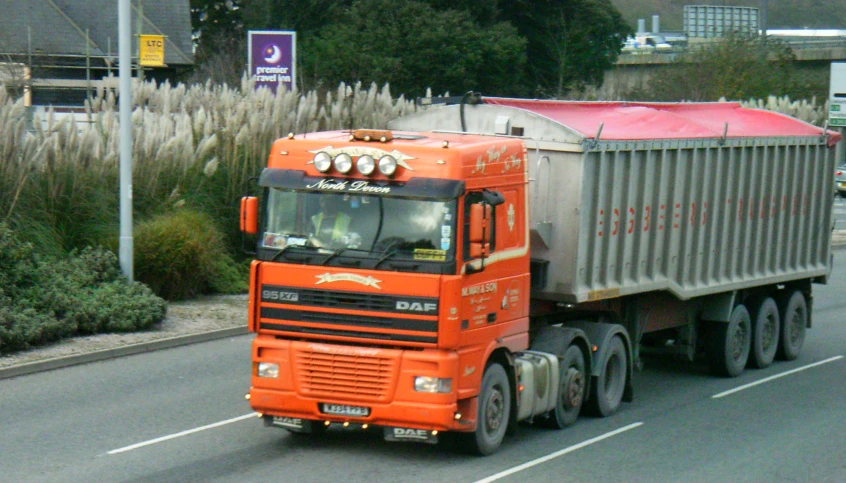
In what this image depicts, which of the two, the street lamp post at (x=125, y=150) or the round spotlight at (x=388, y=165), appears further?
the street lamp post at (x=125, y=150)

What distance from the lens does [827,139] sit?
658 inches

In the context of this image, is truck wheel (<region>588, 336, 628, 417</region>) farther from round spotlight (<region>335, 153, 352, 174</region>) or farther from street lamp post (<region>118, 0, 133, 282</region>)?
street lamp post (<region>118, 0, 133, 282</region>)

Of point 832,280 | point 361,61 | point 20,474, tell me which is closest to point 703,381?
point 20,474

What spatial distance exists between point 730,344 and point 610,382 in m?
3.00

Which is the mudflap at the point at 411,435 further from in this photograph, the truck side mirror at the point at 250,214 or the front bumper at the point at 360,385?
the truck side mirror at the point at 250,214

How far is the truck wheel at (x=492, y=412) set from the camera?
1034 cm

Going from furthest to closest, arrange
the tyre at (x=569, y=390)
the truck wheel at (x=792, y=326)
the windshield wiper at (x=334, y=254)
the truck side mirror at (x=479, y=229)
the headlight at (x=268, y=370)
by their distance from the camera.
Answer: the truck wheel at (x=792, y=326), the tyre at (x=569, y=390), the headlight at (x=268, y=370), the windshield wiper at (x=334, y=254), the truck side mirror at (x=479, y=229)

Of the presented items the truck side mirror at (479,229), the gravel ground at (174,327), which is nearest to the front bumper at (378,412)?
the truck side mirror at (479,229)

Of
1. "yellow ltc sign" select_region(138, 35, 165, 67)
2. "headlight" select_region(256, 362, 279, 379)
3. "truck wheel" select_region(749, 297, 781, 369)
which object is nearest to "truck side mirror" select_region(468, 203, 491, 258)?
"headlight" select_region(256, 362, 279, 379)

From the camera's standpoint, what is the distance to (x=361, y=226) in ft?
32.8

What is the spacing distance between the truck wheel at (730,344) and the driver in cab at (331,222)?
6.77 meters

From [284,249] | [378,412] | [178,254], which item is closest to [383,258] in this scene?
[284,249]

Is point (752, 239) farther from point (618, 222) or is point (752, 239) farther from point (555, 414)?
point (555, 414)

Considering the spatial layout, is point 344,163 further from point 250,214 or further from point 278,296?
point 278,296
